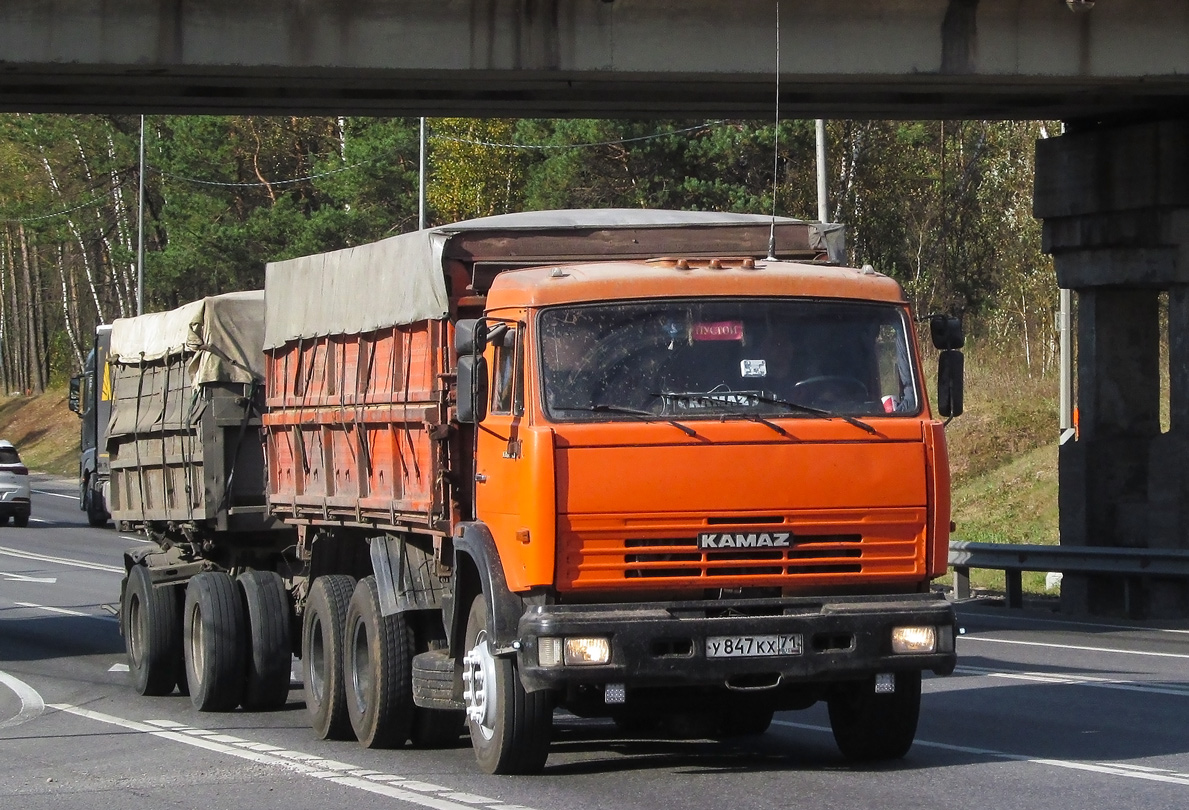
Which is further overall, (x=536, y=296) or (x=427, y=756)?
(x=427, y=756)

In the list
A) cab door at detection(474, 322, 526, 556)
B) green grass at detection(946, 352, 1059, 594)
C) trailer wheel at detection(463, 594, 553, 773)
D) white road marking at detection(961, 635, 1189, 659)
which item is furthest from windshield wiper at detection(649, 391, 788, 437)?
green grass at detection(946, 352, 1059, 594)

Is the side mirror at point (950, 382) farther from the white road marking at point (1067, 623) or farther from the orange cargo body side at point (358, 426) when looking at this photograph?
the white road marking at point (1067, 623)

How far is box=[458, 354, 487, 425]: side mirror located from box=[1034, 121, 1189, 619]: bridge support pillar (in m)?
12.8

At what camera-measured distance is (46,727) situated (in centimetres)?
1244

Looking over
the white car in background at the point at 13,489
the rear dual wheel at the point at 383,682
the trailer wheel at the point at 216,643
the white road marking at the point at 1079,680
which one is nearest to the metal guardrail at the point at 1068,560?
the white road marking at the point at 1079,680

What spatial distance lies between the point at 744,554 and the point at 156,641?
22.5ft

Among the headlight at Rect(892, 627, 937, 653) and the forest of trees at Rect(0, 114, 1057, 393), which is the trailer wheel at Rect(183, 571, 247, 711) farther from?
the forest of trees at Rect(0, 114, 1057, 393)

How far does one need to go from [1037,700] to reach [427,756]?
4.40 meters

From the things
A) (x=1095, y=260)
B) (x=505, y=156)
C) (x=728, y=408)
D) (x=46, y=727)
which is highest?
(x=505, y=156)

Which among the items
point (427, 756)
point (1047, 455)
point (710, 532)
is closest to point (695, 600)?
point (710, 532)

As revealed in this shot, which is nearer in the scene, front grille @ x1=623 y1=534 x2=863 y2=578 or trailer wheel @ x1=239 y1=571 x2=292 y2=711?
front grille @ x1=623 y1=534 x2=863 y2=578

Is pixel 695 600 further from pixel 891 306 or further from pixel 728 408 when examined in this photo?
pixel 891 306

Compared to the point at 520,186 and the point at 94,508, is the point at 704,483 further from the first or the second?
the point at 520,186

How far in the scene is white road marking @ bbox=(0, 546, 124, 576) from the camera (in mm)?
28516
